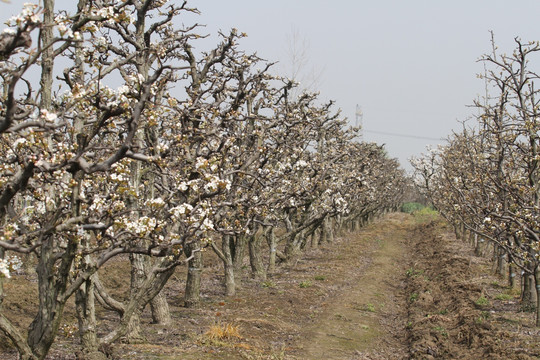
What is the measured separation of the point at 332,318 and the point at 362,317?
51.5 inches

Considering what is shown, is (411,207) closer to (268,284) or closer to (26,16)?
(268,284)

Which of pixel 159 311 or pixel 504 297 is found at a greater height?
pixel 159 311

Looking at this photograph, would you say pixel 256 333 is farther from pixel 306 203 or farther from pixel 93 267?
pixel 306 203

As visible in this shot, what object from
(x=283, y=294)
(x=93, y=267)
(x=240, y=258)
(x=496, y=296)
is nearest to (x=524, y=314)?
(x=496, y=296)

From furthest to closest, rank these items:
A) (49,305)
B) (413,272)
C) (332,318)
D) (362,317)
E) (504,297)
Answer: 1. (413,272)
2. (504,297)
3. (362,317)
4. (332,318)
5. (49,305)

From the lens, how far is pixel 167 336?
1295cm

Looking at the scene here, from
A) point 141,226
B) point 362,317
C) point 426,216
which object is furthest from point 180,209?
point 426,216

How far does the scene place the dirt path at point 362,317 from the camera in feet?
45.6

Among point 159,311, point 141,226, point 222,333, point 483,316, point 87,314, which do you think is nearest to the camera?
point 141,226

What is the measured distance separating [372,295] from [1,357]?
1496 centimetres

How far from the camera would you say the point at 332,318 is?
1712 centimetres

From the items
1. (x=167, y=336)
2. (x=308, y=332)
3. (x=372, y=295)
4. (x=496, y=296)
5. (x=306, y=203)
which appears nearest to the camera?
(x=167, y=336)

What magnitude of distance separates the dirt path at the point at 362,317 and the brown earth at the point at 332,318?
0.13ft

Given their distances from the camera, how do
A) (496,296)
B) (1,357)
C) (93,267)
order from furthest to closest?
(496,296)
(1,357)
(93,267)
